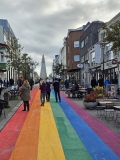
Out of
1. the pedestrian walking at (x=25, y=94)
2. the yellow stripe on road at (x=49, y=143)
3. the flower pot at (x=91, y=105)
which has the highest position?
the pedestrian walking at (x=25, y=94)

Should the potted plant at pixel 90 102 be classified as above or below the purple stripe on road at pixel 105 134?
above

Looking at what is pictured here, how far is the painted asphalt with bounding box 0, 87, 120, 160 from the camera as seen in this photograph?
6.07 m

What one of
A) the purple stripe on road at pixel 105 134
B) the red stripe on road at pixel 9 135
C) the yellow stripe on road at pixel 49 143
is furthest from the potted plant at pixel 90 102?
the yellow stripe on road at pixel 49 143

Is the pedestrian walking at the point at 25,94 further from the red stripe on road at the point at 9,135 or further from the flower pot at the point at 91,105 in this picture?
the flower pot at the point at 91,105

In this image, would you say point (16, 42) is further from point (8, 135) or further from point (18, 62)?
point (8, 135)

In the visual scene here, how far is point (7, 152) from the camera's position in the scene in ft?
20.9

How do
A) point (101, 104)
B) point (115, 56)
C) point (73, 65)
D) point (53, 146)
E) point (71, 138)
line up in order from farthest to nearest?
1. point (73, 65)
2. point (115, 56)
3. point (101, 104)
4. point (71, 138)
5. point (53, 146)

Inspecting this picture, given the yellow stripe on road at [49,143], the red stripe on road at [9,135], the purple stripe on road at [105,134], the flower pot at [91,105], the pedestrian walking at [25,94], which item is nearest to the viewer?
the yellow stripe on road at [49,143]

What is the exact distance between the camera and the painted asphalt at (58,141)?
239 inches

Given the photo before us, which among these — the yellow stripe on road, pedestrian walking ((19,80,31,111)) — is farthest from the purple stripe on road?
pedestrian walking ((19,80,31,111))

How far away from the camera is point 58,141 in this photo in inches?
294

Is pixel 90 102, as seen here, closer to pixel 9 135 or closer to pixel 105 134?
pixel 105 134

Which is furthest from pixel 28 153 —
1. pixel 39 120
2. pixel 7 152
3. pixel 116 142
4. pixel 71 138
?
pixel 39 120

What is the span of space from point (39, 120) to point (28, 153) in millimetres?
4912
